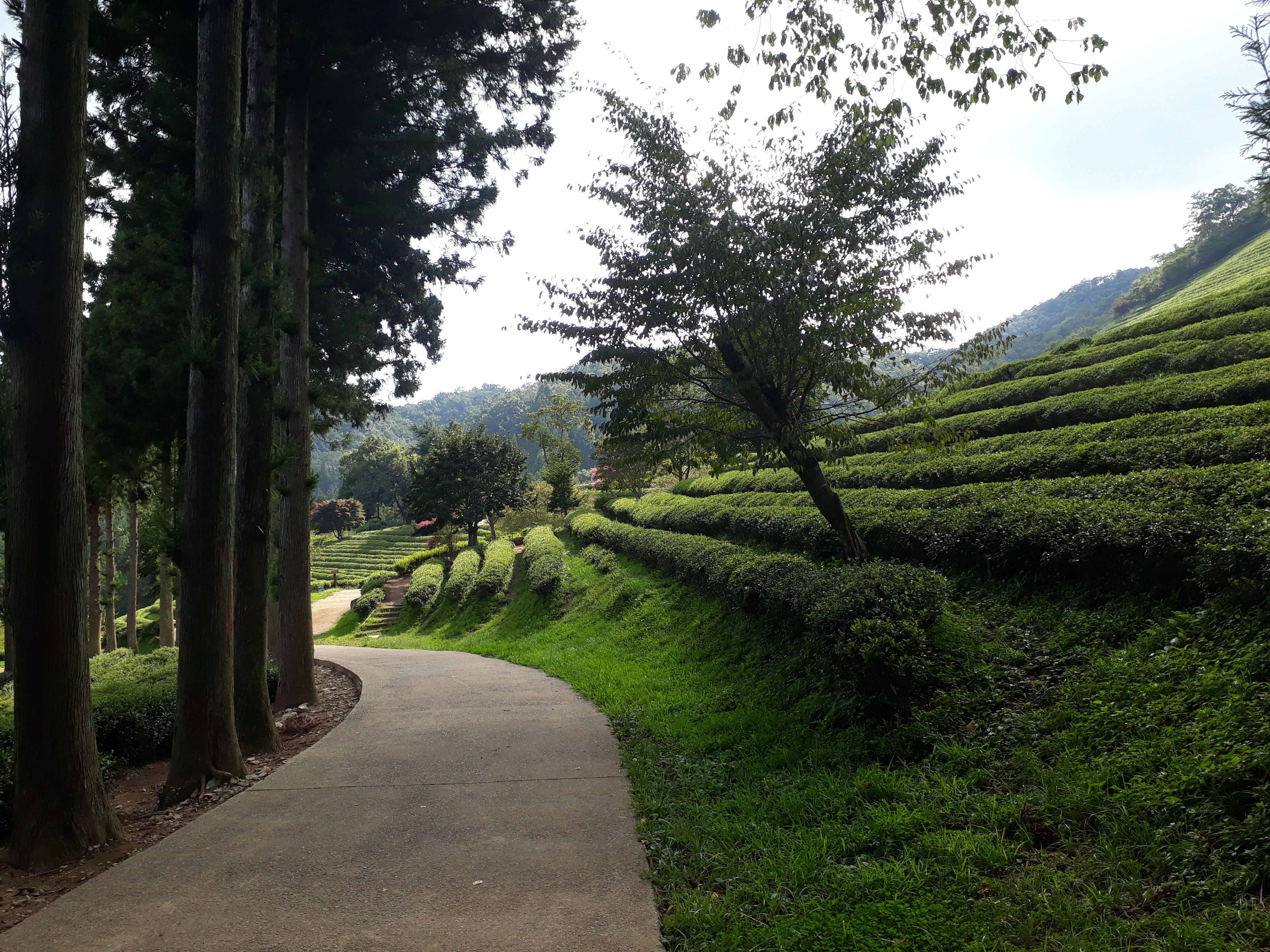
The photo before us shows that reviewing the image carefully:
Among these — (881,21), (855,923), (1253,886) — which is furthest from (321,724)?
(881,21)

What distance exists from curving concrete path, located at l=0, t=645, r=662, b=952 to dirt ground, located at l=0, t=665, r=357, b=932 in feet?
0.67

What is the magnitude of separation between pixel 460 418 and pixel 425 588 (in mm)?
139021

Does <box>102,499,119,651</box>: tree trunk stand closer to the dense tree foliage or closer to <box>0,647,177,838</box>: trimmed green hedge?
<box>0,647,177,838</box>: trimmed green hedge

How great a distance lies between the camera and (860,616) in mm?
4922

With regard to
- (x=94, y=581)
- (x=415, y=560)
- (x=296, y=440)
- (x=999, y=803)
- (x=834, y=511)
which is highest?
(x=296, y=440)

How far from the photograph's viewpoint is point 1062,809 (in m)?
3.01

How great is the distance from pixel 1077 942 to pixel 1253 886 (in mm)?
627

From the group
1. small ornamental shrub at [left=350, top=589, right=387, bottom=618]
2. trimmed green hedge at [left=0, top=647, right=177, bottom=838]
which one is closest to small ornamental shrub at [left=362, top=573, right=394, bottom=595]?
small ornamental shrub at [left=350, top=589, right=387, bottom=618]

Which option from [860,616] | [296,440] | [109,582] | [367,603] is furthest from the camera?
[367,603]

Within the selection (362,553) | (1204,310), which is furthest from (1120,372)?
(362,553)

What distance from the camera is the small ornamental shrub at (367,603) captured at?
2556cm

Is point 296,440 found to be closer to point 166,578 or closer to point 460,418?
point 166,578

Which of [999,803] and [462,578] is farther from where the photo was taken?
[462,578]

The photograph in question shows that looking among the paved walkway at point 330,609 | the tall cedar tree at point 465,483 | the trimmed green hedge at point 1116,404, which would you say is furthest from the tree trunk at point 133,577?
the trimmed green hedge at point 1116,404
